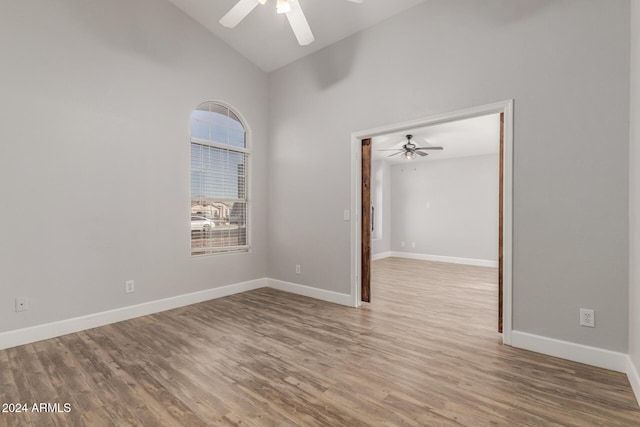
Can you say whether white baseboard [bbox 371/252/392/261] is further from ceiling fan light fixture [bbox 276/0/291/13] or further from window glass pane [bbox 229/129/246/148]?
ceiling fan light fixture [bbox 276/0/291/13]

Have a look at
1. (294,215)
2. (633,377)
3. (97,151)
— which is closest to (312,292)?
(294,215)

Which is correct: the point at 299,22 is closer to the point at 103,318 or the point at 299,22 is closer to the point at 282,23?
the point at 282,23

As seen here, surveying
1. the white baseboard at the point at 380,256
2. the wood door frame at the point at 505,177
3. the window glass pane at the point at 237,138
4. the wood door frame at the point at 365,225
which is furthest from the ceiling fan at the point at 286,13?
the white baseboard at the point at 380,256

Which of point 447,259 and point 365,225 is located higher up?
point 365,225

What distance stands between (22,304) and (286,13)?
3.47 metres

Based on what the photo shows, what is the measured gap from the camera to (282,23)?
3768 millimetres

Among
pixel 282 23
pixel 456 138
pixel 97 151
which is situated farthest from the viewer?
pixel 456 138

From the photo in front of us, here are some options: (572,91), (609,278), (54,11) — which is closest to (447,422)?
(609,278)

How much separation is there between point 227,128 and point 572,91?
12.6ft

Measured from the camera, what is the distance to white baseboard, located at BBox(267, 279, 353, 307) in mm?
3886

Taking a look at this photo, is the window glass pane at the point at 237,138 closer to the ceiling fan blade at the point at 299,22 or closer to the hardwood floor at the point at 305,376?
the ceiling fan blade at the point at 299,22

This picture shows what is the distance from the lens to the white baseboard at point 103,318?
2.71 m

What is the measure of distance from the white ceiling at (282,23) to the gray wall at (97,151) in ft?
0.71

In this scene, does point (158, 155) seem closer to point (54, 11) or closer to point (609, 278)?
point (54, 11)
